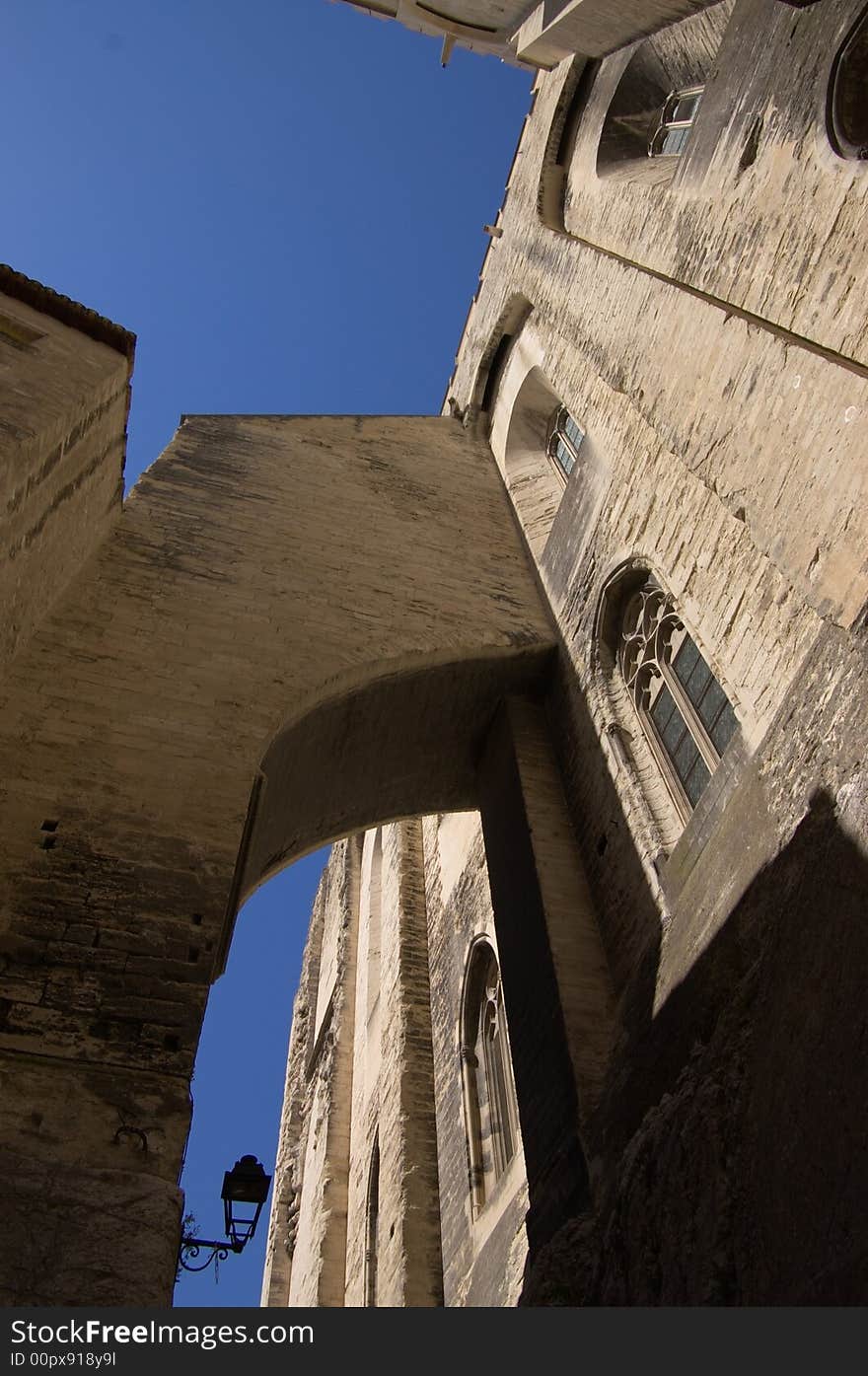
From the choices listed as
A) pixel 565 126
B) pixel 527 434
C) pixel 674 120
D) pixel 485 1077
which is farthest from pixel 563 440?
pixel 485 1077

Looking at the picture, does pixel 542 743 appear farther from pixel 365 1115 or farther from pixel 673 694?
pixel 365 1115

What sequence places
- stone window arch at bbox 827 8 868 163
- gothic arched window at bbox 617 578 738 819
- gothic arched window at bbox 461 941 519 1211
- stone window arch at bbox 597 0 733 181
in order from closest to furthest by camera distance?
stone window arch at bbox 827 8 868 163 < gothic arched window at bbox 617 578 738 819 < gothic arched window at bbox 461 941 519 1211 < stone window arch at bbox 597 0 733 181

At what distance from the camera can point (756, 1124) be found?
3062 mm

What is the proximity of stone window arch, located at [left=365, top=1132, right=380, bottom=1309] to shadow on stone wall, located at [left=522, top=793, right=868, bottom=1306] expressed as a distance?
156 inches

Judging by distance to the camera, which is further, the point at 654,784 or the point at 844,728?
the point at 654,784

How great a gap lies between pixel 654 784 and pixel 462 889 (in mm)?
3453

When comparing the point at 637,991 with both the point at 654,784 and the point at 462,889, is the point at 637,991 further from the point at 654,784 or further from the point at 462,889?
the point at 462,889

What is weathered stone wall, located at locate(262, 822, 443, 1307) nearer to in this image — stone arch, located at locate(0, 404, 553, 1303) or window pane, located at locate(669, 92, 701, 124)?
stone arch, located at locate(0, 404, 553, 1303)

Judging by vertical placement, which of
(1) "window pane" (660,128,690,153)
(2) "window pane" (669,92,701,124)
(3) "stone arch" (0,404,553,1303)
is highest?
(2) "window pane" (669,92,701,124)

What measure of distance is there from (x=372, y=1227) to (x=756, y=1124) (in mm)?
5959

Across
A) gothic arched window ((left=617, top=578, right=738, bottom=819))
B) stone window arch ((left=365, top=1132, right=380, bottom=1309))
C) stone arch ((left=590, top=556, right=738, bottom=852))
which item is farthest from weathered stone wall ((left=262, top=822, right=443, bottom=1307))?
gothic arched window ((left=617, top=578, right=738, bottom=819))

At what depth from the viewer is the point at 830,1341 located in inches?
75.5

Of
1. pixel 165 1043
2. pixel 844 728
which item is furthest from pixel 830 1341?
pixel 165 1043

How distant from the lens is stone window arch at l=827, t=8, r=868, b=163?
4859 millimetres
